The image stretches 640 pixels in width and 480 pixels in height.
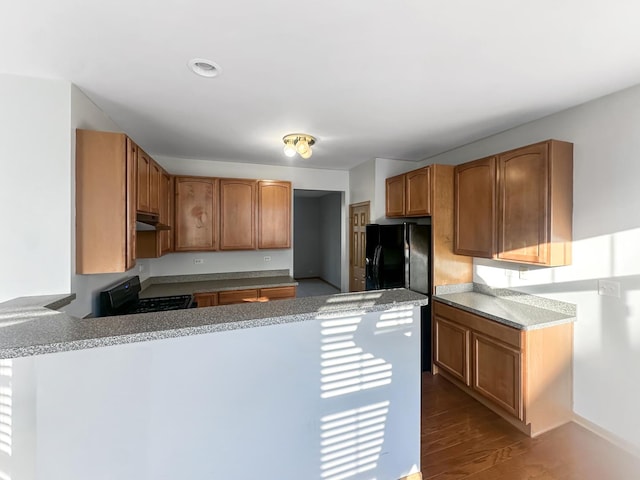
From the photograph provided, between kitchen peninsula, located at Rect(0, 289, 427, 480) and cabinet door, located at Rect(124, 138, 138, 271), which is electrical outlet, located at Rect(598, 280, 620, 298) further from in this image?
cabinet door, located at Rect(124, 138, 138, 271)

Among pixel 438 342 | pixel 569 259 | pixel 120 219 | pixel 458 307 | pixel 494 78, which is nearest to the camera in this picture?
pixel 494 78

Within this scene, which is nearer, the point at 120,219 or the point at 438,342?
the point at 120,219

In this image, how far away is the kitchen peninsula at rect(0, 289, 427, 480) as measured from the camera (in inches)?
42.9

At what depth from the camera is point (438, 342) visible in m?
3.14

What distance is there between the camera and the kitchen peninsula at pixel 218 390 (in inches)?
42.9

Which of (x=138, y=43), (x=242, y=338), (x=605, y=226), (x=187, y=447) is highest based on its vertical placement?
(x=138, y=43)

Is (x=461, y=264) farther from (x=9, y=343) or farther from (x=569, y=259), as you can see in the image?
(x=9, y=343)

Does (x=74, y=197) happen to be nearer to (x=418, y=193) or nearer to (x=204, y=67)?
(x=204, y=67)

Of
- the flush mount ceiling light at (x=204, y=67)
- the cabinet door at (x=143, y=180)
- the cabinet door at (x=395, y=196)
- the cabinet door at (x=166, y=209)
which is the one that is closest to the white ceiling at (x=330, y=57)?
the flush mount ceiling light at (x=204, y=67)

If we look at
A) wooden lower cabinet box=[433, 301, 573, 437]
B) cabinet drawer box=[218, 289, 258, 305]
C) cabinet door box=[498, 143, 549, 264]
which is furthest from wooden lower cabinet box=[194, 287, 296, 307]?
cabinet door box=[498, 143, 549, 264]

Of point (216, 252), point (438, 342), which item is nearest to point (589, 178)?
point (438, 342)

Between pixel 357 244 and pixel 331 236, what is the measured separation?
314 cm

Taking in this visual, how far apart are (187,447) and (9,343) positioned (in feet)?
2.59

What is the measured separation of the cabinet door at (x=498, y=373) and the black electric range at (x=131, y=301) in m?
2.86
